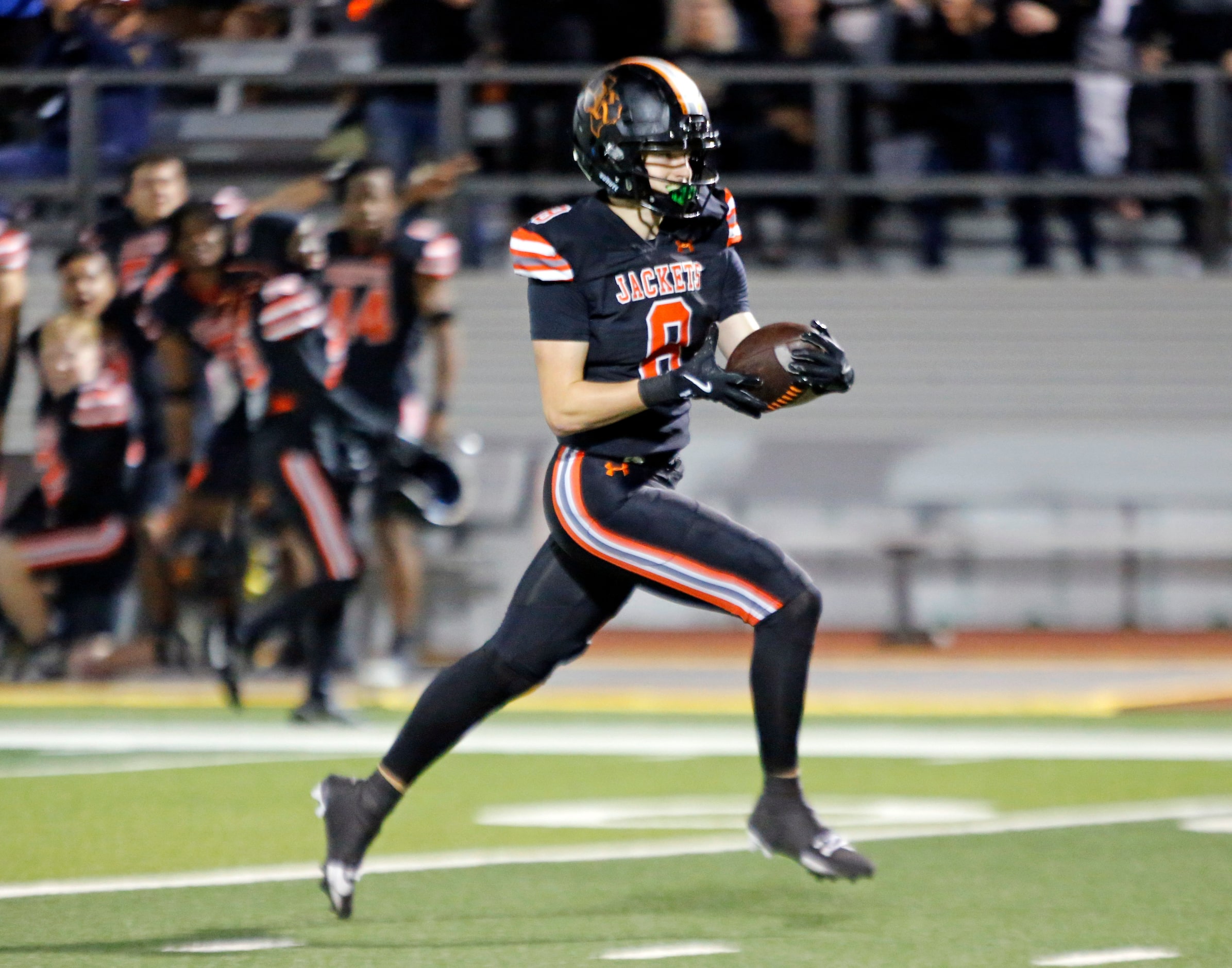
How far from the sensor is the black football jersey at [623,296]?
4.41 meters

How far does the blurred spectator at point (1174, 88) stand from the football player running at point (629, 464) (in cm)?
750

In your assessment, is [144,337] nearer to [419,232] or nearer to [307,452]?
[419,232]

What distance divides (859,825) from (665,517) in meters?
1.76

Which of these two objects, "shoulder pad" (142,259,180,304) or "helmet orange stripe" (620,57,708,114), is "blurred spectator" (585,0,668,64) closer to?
"shoulder pad" (142,259,180,304)

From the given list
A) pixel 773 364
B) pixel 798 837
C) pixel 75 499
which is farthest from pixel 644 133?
pixel 75 499

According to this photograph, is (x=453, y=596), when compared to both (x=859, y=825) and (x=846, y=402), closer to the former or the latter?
(x=846, y=402)

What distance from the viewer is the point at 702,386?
4.21 m

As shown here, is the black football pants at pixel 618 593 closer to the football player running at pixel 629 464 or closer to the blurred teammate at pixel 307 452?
the football player running at pixel 629 464

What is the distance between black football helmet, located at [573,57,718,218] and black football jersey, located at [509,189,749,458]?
0.06 m

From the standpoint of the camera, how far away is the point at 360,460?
8617 mm

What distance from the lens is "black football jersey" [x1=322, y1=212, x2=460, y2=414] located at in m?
8.85

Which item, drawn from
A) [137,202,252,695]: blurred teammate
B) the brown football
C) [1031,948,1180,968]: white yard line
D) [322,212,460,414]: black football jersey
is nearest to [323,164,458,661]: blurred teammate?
[322,212,460,414]: black football jersey

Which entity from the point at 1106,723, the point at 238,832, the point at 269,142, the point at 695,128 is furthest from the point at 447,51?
the point at 695,128

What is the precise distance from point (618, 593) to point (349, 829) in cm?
74
